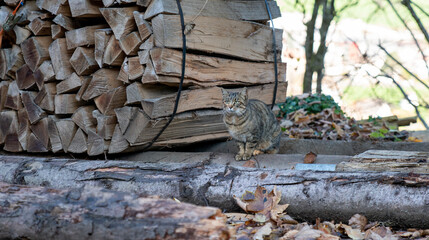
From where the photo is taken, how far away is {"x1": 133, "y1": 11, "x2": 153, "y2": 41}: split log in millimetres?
3859

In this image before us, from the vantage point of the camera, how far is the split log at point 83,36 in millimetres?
4340

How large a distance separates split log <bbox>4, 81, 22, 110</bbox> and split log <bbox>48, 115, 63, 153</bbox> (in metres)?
0.54

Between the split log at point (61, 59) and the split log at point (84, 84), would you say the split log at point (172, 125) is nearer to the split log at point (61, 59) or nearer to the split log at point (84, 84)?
the split log at point (84, 84)

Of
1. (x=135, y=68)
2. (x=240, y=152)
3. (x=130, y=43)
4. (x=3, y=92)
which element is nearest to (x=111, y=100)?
(x=135, y=68)

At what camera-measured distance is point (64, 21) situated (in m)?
4.49

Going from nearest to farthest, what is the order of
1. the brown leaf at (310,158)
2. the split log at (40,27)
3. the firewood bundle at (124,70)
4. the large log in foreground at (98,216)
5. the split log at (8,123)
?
the large log in foreground at (98,216), the brown leaf at (310,158), the firewood bundle at (124,70), the split log at (40,27), the split log at (8,123)

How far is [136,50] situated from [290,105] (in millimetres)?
3533

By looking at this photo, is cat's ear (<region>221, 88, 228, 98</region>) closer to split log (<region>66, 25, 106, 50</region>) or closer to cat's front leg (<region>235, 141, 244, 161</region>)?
cat's front leg (<region>235, 141, 244, 161</region>)

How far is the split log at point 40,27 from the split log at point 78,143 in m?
1.09

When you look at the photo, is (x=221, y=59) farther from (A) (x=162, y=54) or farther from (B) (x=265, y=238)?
(B) (x=265, y=238)

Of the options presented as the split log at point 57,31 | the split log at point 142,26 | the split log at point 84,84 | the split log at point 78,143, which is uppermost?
the split log at point 142,26

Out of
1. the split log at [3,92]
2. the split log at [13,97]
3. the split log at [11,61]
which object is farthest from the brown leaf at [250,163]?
the split log at [3,92]

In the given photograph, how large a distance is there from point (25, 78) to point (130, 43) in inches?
64.8

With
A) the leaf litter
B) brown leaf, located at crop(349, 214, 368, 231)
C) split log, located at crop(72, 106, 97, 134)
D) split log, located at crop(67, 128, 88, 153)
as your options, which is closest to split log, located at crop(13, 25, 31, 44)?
split log, located at crop(72, 106, 97, 134)
